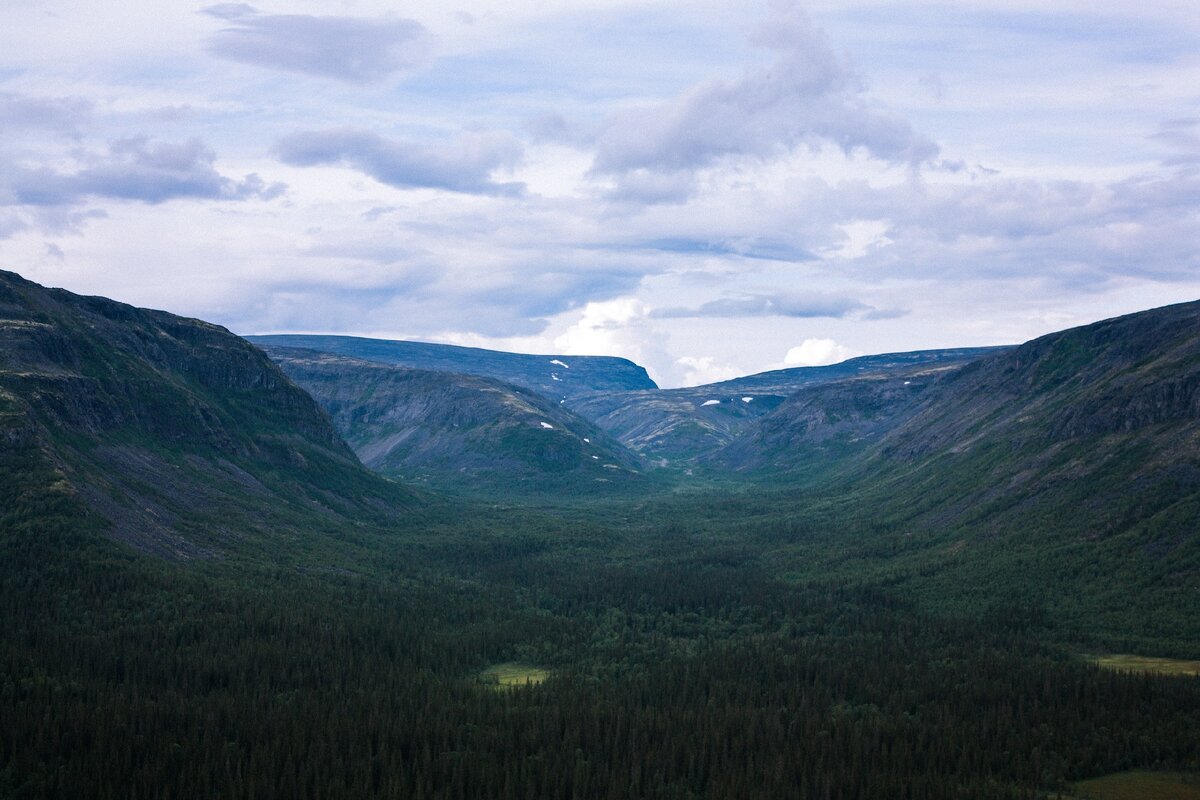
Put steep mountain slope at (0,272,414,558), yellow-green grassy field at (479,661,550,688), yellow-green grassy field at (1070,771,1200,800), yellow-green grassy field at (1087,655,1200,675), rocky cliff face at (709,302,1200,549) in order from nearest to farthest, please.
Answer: yellow-green grassy field at (1070,771,1200,800)
yellow-green grassy field at (1087,655,1200,675)
yellow-green grassy field at (479,661,550,688)
rocky cliff face at (709,302,1200,549)
steep mountain slope at (0,272,414,558)

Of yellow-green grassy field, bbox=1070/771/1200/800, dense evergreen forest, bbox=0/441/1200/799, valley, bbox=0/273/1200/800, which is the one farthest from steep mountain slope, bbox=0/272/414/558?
yellow-green grassy field, bbox=1070/771/1200/800

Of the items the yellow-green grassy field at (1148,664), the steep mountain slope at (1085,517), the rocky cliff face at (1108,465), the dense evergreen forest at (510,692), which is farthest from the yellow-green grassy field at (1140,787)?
the rocky cliff face at (1108,465)

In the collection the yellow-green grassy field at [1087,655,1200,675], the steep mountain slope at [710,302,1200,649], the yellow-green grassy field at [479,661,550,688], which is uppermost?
the steep mountain slope at [710,302,1200,649]

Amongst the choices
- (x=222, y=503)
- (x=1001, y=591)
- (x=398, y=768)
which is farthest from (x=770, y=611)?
(x=222, y=503)

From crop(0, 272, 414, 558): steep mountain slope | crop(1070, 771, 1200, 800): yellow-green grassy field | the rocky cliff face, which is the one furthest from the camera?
crop(0, 272, 414, 558): steep mountain slope

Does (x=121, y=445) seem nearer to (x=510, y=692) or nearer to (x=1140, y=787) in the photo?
(x=510, y=692)

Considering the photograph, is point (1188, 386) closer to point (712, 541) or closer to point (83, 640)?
point (712, 541)

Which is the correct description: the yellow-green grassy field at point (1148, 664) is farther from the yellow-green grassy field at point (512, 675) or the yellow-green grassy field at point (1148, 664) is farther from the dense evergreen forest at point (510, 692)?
the yellow-green grassy field at point (512, 675)

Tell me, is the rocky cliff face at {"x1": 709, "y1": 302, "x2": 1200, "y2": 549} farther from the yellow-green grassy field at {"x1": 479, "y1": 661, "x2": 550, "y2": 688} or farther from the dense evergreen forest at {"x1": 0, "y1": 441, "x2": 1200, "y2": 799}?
the yellow-green grassy field at {"x1": 479, "y1": 661, "x2": 550, "y2": 688}
